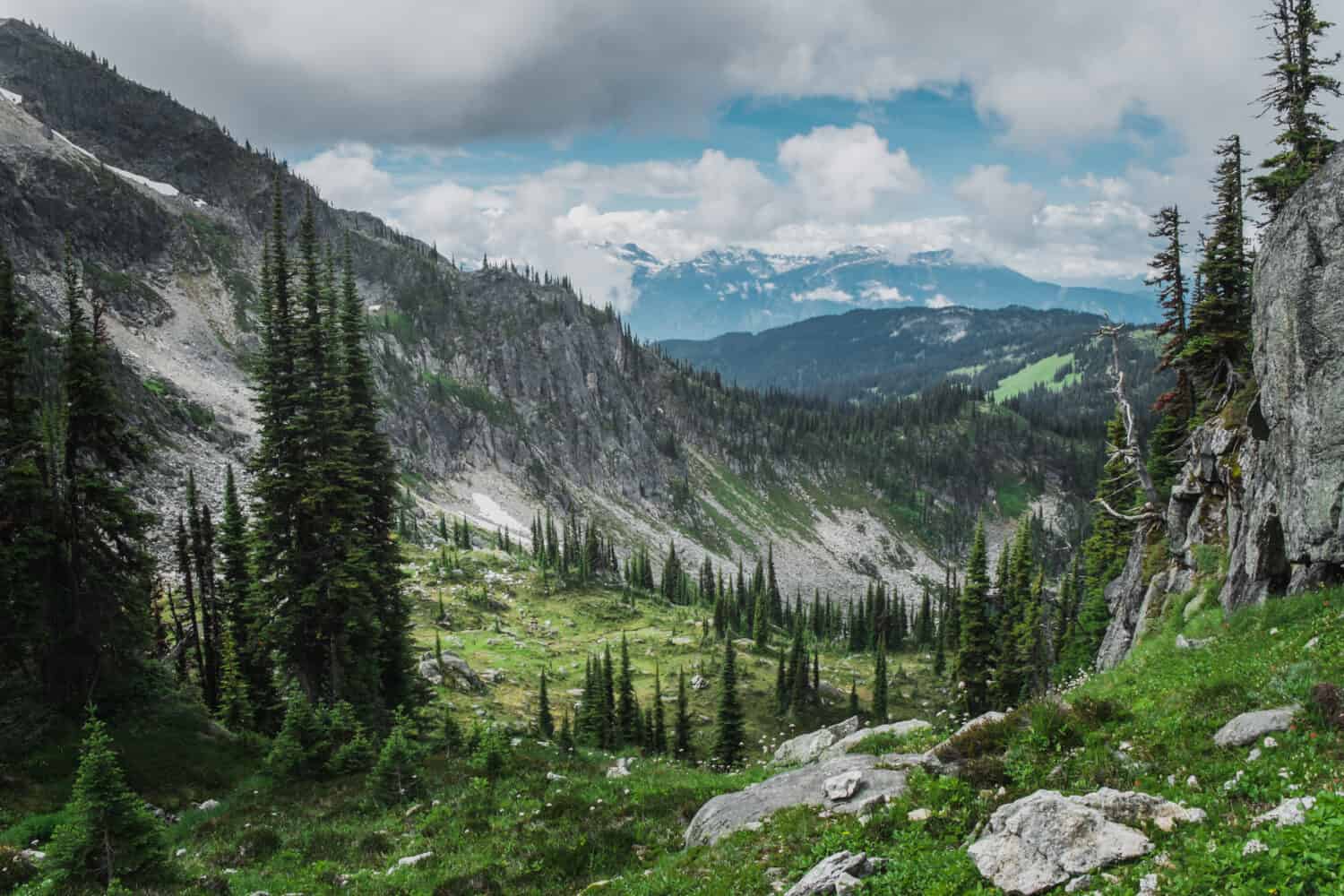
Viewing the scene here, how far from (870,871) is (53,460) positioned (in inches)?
1213

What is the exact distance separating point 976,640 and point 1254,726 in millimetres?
57055

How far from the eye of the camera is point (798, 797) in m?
14.9

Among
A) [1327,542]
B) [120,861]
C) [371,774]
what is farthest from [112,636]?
[1327,542]

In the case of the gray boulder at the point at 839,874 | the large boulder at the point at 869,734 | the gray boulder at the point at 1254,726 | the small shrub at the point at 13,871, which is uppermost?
the gray boulder at the point at 1254,726

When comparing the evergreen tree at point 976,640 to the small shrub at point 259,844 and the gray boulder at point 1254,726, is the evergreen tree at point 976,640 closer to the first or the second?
the gray boulder at point 1254,726

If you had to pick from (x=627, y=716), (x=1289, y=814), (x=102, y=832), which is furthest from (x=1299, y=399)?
(x=627, y=716)

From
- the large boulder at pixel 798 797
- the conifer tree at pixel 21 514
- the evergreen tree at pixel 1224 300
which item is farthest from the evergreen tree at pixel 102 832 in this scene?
the evergreen tree at pixel 1224 300

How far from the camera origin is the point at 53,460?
85.2 feet

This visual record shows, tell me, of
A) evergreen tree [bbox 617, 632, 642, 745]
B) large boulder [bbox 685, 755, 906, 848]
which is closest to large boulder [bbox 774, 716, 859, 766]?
large boulder [bbox 685, 755, 906, 848]

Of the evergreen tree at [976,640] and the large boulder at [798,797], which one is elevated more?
the large boulder at [798,797]

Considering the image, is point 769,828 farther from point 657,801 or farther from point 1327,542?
point 1327,542

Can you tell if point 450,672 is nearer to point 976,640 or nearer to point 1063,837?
point 976,640

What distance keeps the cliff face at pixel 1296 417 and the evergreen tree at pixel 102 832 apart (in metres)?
27.1

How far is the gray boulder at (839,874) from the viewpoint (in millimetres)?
10086
